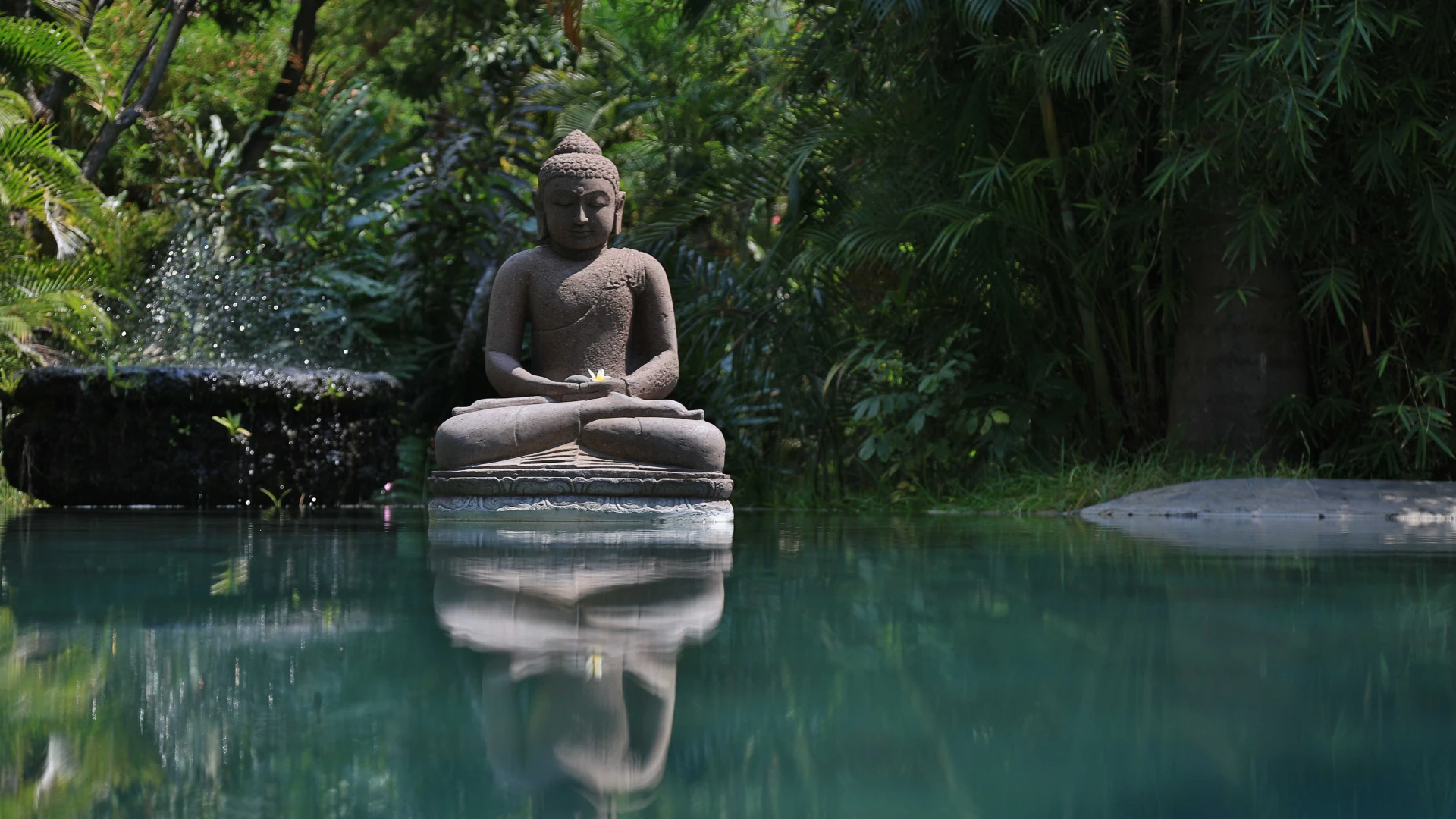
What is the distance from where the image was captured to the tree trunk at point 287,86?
10.7 m

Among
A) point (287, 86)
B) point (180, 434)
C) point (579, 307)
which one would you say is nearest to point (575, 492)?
point (579, 307)

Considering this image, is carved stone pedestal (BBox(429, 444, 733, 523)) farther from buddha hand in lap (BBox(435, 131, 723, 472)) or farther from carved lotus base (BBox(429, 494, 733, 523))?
buddha hand in lap (BBox(435, 131, 723, 472))

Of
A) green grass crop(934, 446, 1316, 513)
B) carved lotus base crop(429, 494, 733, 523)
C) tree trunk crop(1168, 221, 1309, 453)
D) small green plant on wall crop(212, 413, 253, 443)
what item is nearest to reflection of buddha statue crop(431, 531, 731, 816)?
carved lotus base crop(429, 494, 733, 523)

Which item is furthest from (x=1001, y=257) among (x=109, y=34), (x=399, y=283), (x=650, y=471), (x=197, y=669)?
(x=109, y=34)

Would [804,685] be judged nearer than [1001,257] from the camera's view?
Yes

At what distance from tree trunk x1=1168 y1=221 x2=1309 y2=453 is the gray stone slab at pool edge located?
86 cm

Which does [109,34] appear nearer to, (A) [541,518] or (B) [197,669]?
(A) [541,518]

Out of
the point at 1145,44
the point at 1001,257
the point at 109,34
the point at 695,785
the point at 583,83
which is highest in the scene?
the point at 109,34

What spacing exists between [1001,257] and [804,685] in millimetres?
5430

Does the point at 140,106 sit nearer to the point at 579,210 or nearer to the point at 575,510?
the point at 579,210

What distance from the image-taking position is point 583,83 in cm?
1071

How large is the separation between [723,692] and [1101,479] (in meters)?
5.21

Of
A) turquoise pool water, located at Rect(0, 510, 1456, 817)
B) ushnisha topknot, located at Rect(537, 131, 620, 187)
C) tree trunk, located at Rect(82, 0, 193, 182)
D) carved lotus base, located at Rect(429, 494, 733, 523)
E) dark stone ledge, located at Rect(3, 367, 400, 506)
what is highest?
tree trunk, located at Rect(82, 0, 193, 182)

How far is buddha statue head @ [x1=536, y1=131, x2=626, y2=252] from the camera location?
5.50 m
